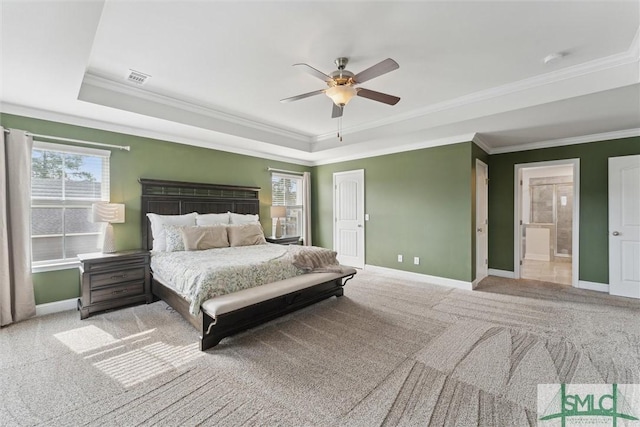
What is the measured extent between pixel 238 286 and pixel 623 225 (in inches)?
224

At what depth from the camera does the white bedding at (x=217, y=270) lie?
8.63 feet

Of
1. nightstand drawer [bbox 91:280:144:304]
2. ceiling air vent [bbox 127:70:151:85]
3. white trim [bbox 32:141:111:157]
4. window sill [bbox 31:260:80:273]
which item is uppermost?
ceiling air vent [bbox 127:70:151:85]

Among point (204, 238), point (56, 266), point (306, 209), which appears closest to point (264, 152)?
point (306, 209)

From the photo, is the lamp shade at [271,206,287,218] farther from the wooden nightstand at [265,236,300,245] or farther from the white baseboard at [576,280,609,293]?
the white baseboard at [576,280,609,293]

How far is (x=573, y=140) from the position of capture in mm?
4602

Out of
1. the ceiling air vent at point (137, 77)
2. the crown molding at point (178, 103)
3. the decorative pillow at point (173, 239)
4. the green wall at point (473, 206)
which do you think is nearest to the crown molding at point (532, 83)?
the green wall at point (473, 206)

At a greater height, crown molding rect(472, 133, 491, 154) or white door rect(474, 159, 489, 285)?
crown molding rect(472, 133, 491, 154)

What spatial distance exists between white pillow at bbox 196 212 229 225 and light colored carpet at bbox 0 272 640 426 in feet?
4.47

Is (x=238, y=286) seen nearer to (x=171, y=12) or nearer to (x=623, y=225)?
(x=171, y=12)

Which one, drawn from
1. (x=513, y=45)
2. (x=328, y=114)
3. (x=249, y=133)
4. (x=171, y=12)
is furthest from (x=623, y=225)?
(x=171, y=12)

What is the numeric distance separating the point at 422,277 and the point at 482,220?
154cm

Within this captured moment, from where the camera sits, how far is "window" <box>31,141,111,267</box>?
3.38 meters

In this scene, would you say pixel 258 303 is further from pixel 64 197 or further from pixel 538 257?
pixel 538 257

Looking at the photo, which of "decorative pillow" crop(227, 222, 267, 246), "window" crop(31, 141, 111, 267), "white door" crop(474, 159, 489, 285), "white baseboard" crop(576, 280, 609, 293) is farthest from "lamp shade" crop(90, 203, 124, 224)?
"white baseboard" crop(576, 280, 609, 293)
